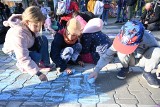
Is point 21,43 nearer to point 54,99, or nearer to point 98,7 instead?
point 54,99

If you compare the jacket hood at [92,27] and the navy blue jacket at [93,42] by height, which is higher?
the jacket hood at [92,27]

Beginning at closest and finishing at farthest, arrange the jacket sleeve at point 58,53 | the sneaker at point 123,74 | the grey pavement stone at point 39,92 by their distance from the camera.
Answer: the grey pavement stone at point 39,92, the sneaker at point 123,74, the jacket sleeve at point 58,53

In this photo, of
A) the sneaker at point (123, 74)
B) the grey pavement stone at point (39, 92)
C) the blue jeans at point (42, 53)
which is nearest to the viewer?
the grey pavement stone at point (39, 92)

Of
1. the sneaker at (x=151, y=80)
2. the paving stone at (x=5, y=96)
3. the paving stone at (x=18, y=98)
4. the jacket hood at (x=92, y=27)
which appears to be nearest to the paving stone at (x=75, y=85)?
the paving stone at (x=18, y=98)

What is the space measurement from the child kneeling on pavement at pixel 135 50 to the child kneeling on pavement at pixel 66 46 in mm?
525

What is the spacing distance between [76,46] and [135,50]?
0.89 m

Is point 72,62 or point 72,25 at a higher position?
point 72,25

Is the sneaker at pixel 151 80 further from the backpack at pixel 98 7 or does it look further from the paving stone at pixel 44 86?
the backpack at pixel 98 7

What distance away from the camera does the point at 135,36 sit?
97.6 inches

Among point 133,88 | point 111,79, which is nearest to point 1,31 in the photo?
point 111,79

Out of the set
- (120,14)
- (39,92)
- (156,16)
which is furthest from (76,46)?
(120,14)

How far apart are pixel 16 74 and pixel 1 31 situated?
2588mm

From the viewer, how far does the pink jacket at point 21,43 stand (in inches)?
103

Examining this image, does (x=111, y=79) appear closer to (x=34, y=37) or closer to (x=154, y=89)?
(x=154, y=89)
